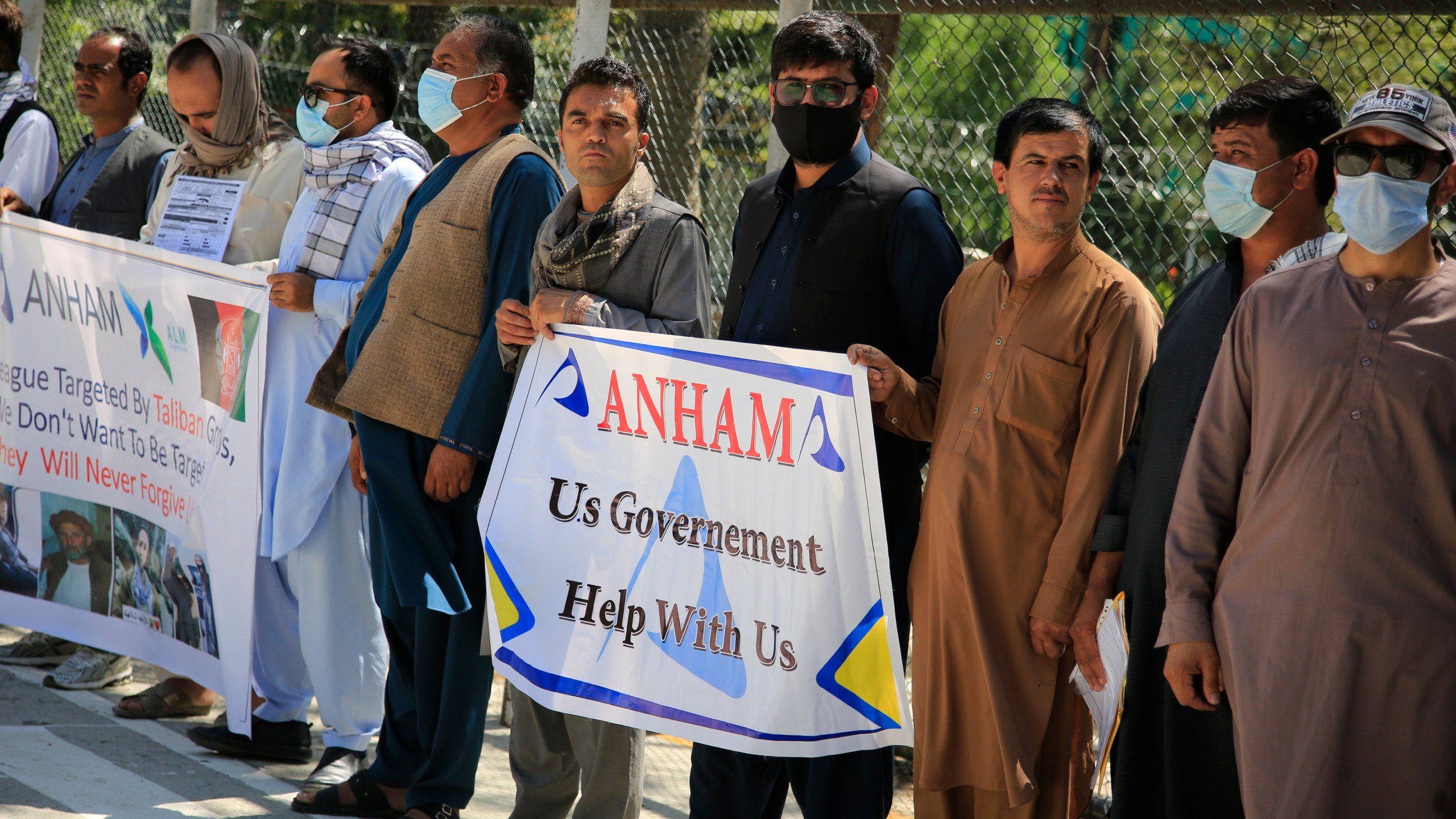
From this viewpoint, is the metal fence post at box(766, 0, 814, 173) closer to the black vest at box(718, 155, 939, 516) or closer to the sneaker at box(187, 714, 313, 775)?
the black vest at box(718, 155, 939, 516)

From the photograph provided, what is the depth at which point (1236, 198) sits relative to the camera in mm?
2816

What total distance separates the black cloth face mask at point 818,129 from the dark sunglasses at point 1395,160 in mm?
1192

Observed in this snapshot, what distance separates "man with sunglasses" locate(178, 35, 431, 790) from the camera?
13.7 feet

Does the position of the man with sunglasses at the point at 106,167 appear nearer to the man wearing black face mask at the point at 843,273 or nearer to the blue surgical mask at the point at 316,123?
the blue surgical mask at the point at 316,123

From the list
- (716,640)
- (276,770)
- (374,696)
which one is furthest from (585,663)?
(276,770)

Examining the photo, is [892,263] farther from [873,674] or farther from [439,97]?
[439,97]

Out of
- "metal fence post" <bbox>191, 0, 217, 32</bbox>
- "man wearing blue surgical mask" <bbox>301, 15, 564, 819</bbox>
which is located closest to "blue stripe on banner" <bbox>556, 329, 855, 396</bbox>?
"man wearing blue surgical mask" <bbox>301, 15, 564, 819</bbox>

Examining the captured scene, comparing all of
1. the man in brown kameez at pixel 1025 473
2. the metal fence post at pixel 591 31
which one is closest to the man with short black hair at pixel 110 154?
the metal fence post at pixel 591 31

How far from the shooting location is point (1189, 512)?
105 inches

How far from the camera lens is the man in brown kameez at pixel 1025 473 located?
114 inches

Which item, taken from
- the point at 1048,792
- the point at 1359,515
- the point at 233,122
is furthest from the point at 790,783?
the point at 233,122

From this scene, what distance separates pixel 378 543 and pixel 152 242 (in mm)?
1716

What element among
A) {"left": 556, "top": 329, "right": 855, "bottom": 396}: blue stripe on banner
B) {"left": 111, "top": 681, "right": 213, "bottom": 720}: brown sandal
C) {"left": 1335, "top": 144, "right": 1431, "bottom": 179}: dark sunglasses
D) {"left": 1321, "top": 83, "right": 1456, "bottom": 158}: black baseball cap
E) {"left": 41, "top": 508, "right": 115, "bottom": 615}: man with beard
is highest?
{"left": 1321, "top": 83, "right": 1456, "bottom": 158}: black baseball cap

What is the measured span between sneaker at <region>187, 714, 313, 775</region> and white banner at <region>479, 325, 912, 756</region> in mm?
1385
